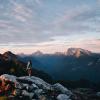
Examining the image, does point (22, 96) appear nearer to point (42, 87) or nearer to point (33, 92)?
point (33, 92)

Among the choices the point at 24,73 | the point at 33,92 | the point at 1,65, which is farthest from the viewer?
the point at 1,65

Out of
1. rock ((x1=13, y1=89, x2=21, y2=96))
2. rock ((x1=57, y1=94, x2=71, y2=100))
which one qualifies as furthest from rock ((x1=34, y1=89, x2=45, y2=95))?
rock ((x1=57, y1=94, x2=71, y2=100))

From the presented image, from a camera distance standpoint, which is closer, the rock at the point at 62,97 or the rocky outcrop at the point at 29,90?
the rocky outcrop at the point at 29,90

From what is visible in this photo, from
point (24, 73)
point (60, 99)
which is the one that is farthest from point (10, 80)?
point (24, 73)

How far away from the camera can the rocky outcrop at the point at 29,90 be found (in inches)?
2475

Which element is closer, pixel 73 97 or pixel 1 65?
pixel 73 97

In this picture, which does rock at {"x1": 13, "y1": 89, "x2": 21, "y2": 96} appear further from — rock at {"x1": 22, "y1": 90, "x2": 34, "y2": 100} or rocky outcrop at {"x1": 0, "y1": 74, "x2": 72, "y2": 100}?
rock at {"x1": 22, "y1": 90, "x2": 34, "y2": 100}

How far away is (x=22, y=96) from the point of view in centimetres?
6228

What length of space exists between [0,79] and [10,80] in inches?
137

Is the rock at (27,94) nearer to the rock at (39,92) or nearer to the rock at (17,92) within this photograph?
the rock at (17,92)

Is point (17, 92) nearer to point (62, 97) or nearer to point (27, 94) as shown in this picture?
point (27, 94)

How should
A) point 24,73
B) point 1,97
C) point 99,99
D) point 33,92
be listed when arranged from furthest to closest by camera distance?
point 24,73
point 99,99
point 33,92
point 1,97

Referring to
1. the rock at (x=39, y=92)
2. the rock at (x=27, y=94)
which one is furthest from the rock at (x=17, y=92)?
the rock at (x=39, y=92)

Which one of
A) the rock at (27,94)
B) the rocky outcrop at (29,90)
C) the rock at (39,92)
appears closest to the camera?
the rock at (27,94)
